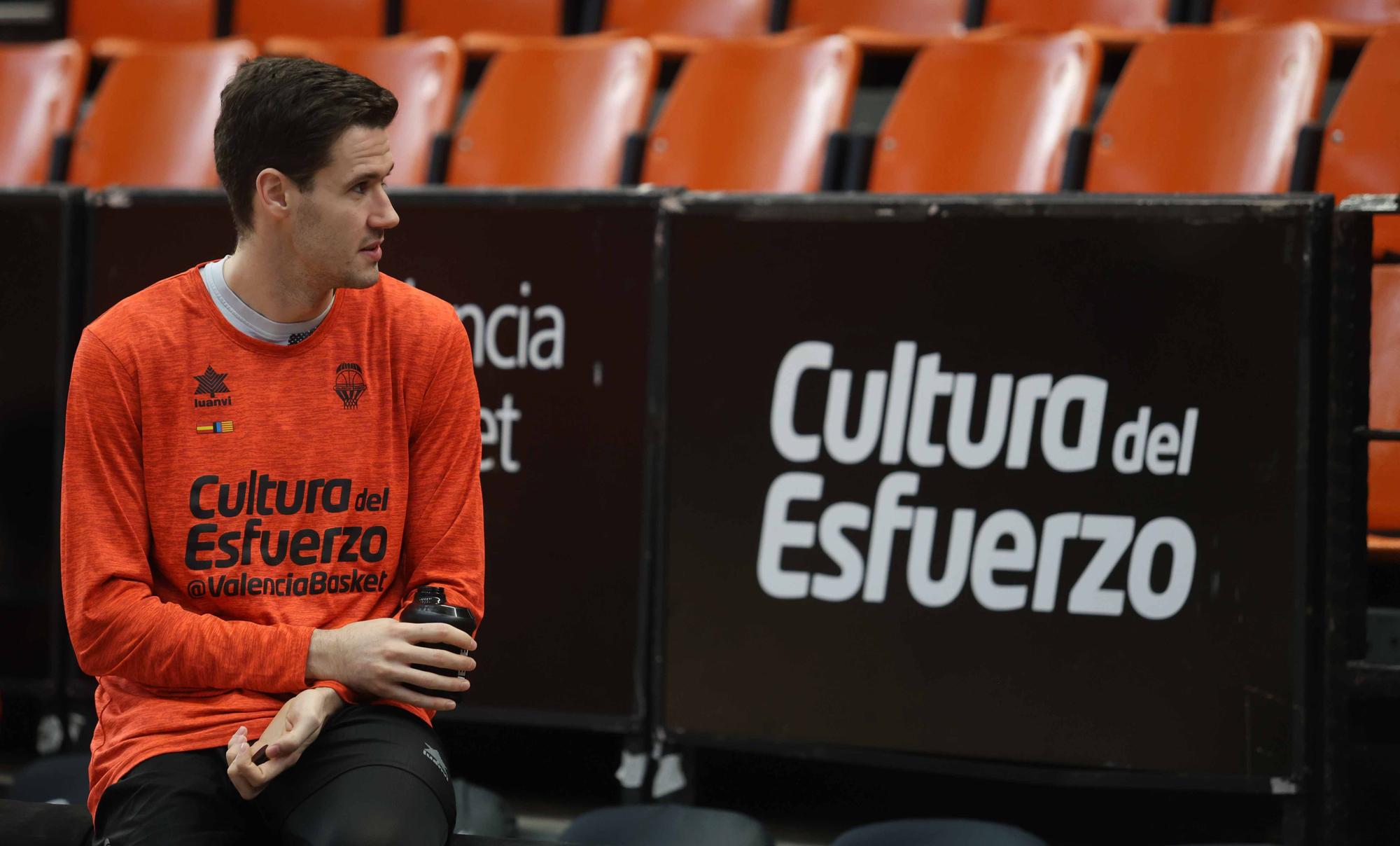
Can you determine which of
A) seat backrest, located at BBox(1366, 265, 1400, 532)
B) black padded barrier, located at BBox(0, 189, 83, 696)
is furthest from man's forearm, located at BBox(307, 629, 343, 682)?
seat backrest, located at BBox(1366, 265, 1400, 532)

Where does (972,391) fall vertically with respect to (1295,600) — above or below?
above

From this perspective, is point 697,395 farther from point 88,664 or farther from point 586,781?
point 88,664

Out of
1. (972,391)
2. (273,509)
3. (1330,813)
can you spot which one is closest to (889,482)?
(972,391)

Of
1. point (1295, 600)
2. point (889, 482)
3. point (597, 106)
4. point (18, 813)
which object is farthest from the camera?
point (597, 106)

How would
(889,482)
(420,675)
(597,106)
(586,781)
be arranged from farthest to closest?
1. (597,106)
2. (586,781)
3. (889,482)
4. (420,675)

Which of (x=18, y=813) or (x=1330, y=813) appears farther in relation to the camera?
(x=1330, y=813)

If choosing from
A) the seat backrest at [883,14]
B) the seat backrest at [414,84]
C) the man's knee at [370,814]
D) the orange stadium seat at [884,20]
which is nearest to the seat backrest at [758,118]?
the orange stadium seat at [884,20]

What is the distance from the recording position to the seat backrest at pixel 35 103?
4496mm

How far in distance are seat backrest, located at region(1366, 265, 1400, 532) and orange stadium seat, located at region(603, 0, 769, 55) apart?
2364 millimetres

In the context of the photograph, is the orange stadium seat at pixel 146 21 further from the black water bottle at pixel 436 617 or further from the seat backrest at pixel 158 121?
the black water bottle at pixel 436 617

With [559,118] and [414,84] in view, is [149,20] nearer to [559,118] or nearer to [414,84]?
[414,84]

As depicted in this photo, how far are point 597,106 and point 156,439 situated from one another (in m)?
2.43

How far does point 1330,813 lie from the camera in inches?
89.2

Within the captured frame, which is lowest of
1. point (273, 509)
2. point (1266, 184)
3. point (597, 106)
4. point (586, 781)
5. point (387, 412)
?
point (586, 781)
